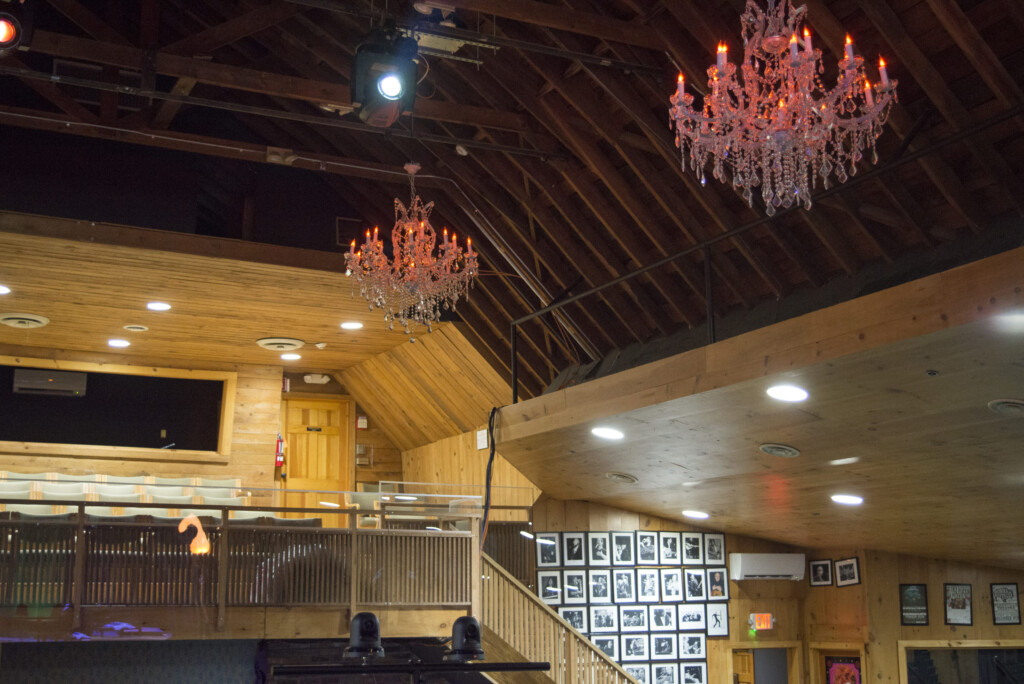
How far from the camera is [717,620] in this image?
13.5 meters

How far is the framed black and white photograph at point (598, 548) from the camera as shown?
1314 cm

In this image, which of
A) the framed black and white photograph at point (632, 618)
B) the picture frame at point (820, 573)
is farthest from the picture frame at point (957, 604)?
the framed black and white photograph at point (632, 618)

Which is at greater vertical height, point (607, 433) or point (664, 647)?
point (607, 433)

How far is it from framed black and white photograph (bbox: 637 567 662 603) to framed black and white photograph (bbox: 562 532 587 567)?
832 mm

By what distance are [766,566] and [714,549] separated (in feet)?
2.36

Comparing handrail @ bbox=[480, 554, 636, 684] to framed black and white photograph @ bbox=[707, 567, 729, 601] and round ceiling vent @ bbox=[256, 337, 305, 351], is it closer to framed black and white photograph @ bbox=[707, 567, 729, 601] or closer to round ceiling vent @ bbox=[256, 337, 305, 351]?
framed black and white photograph @ bbox=[707, 567, 729, 601]

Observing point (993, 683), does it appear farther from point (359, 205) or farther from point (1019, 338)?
point (359, 205)

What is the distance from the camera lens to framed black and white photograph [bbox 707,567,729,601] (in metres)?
13.6

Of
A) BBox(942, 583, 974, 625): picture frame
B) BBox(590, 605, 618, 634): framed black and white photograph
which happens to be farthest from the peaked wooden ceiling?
BBox(942, 583, 974, 625): picture frame

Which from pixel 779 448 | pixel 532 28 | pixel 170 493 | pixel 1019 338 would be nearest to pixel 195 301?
pixel 170 493

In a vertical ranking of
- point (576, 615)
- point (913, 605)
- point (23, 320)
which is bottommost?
point (576, 615)

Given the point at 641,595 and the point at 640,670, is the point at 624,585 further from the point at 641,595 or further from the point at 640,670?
the point at 640,670

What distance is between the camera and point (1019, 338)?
20.5 feet

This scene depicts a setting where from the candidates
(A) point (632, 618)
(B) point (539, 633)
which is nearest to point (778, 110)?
(B) point (539, 633)
